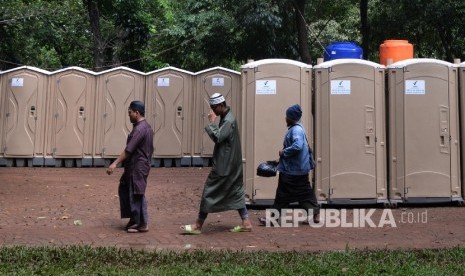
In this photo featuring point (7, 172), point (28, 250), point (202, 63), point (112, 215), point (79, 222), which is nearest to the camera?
point (28, 250)

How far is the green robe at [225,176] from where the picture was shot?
23.1ft

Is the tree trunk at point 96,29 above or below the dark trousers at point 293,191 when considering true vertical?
above

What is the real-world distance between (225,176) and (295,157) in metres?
0.98

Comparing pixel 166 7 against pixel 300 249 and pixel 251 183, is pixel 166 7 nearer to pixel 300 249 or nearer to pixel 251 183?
pixel 251 183

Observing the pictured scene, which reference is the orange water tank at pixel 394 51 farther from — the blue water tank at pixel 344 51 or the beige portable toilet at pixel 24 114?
the beige portable toilet at pixel 24 114

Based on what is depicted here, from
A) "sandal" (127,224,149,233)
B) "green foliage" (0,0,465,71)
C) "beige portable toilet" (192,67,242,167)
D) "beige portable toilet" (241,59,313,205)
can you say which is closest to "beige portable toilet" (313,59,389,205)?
"beige portable toilet" (241,59,313,205)

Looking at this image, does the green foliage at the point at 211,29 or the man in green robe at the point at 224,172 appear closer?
the man in green robe at the point at 224,172

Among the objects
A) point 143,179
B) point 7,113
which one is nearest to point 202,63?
point 7,113

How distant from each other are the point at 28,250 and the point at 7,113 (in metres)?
8.11

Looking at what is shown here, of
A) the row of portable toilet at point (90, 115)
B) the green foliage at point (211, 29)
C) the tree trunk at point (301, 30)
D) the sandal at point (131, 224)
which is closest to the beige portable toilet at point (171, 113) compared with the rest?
the row of portable toilet at point (90, 115)

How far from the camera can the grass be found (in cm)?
534

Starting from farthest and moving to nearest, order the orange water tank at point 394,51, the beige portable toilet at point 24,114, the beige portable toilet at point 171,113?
the beige portable toilet at point 171,113 < the beige portable toilet at point 24,114 < the orange water tank at point 394,51

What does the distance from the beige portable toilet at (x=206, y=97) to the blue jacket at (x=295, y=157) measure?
6.52 m

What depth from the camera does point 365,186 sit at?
9.03m
